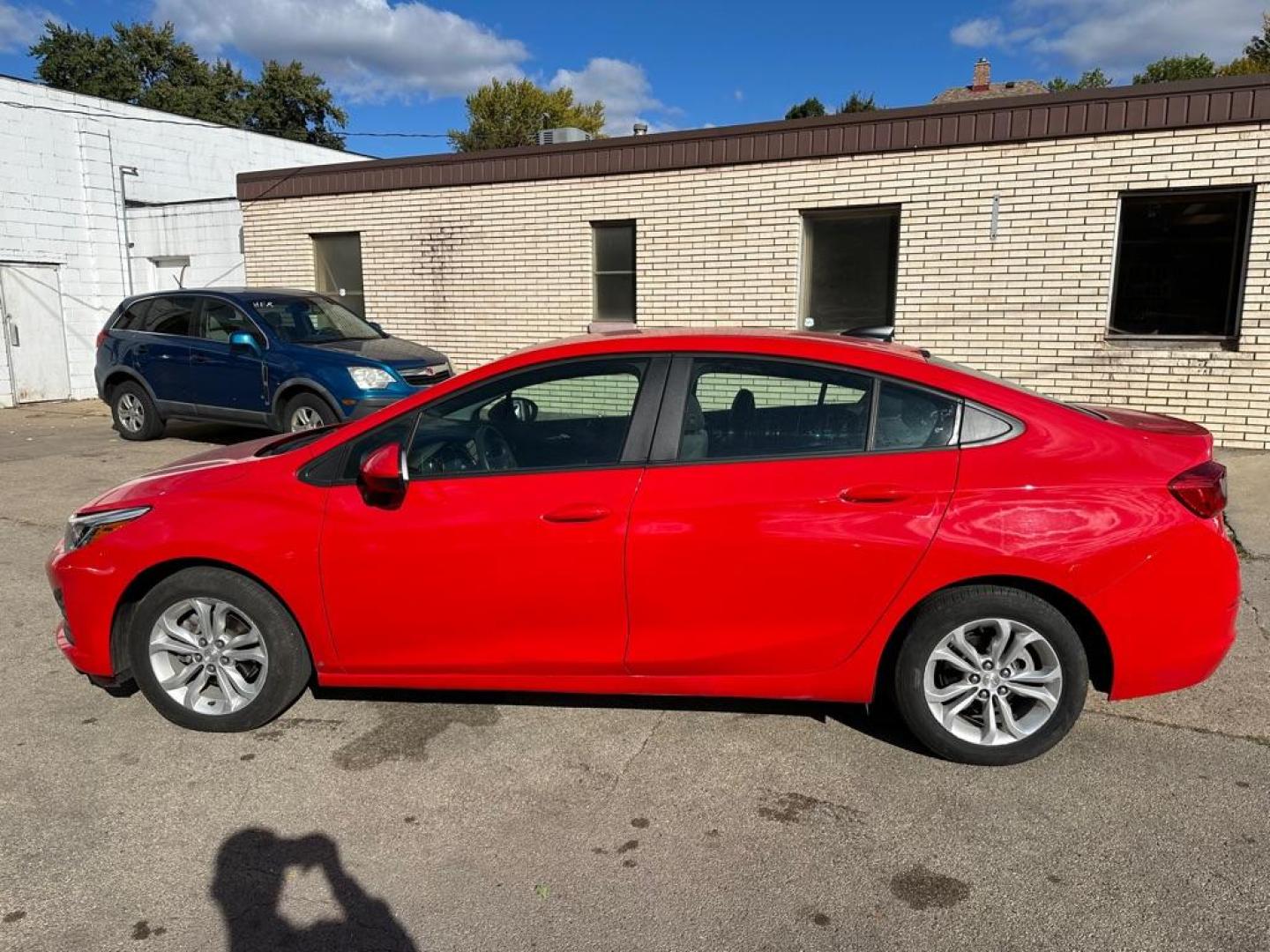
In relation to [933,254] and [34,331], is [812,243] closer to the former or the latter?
[933,254]

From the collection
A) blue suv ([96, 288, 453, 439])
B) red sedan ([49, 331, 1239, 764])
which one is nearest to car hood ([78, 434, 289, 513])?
red sedan ([49, 331, 1239, 764])

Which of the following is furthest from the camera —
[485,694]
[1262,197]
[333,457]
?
[1262,197]

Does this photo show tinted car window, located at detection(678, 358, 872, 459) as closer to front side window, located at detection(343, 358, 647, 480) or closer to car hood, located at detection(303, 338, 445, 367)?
front side window, located at detection(343, 358, 647, 480)

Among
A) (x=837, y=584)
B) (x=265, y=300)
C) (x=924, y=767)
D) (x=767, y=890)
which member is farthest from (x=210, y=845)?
(x=265, y=300)

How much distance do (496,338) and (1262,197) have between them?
8404mm

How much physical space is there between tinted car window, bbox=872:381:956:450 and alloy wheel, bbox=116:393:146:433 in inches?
393

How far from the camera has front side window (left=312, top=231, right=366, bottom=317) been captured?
1345cm

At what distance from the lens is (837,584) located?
326cm

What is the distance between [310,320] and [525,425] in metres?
7.41

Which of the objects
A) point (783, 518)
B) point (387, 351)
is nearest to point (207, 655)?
point (783, 518)

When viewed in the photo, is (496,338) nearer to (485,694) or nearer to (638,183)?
(638,183)

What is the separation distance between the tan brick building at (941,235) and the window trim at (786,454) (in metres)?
6.65

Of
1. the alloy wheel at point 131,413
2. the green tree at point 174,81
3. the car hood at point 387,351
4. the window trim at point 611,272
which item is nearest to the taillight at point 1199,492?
the car hood at point 387,351

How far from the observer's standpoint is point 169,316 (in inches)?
415
